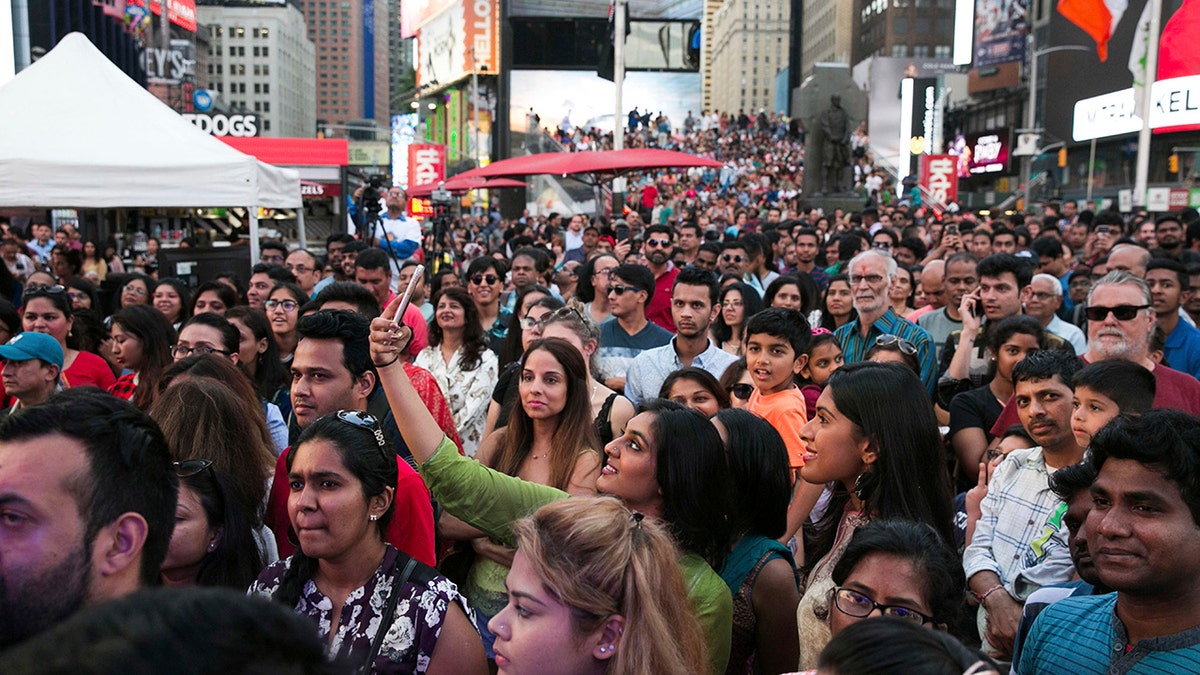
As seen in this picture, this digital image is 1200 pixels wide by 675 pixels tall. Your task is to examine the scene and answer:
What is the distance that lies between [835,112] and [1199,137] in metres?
27.9

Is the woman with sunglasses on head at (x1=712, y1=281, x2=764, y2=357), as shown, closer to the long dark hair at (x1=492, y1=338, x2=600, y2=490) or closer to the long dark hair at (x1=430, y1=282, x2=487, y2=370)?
the long dark hair at (x1=430, y1=282, x2=487, y2=370)

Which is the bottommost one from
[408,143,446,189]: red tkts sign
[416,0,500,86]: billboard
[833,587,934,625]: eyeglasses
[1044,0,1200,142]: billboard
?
[833,587,934,625]: eyeglasses

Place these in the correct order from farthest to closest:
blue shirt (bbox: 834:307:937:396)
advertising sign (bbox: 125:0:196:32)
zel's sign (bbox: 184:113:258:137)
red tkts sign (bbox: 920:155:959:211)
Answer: advertising sign (bbox: 125:0:196:32) < red tkts sign (bbox: 920:155:959:211) < zel's sign (bbox: 184:113:258:137) < blue shirt (bbox: 834:307:937:396)

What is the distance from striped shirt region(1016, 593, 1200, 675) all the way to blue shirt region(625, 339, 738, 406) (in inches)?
137

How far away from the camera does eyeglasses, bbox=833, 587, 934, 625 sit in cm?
246

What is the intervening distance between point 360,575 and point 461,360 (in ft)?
12.2

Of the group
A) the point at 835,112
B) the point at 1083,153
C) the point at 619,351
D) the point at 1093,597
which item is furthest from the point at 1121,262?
the point at 1083,153

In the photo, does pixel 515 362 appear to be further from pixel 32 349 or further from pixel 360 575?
pixel 360 575

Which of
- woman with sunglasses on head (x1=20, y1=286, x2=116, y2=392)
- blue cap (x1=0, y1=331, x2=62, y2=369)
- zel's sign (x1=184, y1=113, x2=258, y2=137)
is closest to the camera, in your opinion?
blue cap (x1=0, y1=331, x2=62, y2=369)

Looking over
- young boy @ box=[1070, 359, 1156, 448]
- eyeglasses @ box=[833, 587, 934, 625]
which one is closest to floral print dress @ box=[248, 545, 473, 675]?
eyeglasses @ box=[833, 587, 934, 625]

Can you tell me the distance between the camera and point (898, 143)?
71.7 meters

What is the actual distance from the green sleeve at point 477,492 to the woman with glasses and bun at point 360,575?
0.15 meters

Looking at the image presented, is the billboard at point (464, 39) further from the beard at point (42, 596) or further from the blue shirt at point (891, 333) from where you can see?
the beard at point (42, 596)

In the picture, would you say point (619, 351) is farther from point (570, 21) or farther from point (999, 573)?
point (570, 21)
